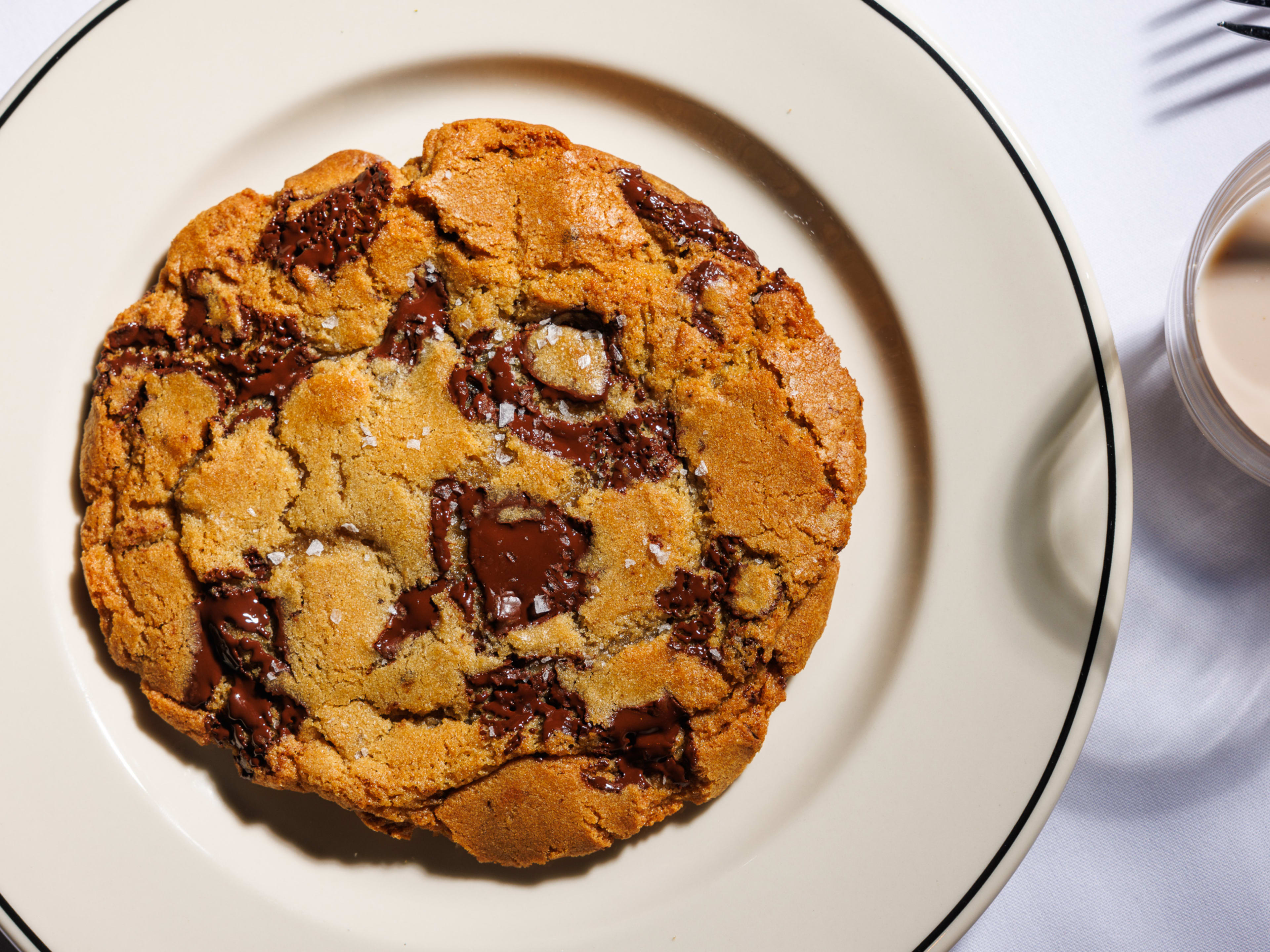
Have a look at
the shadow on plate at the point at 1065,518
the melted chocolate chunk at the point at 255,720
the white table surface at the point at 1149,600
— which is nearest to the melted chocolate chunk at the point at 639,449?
the melted chocolate chunk at the point at 255,720

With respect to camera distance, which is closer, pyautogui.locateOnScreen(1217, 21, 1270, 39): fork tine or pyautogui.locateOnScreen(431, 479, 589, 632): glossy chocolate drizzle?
pyautogui.locateOnScreen(431, 479, 589, 632): glossy chocolate drizzle

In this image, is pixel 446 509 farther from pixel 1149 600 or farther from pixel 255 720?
pixel 1149 600

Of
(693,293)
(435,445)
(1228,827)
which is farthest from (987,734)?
(435,445)

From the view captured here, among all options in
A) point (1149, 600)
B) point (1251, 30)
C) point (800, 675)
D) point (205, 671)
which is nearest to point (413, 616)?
point (205, 671)

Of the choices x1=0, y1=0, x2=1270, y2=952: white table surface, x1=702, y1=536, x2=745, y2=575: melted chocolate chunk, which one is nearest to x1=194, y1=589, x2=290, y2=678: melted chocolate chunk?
x1=702, y1=536, x2=745, y2=575: melted chocolate chunk

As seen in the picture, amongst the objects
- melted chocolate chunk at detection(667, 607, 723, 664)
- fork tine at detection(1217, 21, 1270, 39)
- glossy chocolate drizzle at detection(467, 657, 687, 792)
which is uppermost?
fork tine at detection(1217, 21, 1270, 39)

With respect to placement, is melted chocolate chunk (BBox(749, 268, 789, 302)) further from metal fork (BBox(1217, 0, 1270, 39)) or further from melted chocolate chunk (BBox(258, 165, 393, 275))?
metal fork (BBox(1217, 0, 1270, 39))

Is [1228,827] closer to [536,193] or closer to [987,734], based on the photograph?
[987,734]

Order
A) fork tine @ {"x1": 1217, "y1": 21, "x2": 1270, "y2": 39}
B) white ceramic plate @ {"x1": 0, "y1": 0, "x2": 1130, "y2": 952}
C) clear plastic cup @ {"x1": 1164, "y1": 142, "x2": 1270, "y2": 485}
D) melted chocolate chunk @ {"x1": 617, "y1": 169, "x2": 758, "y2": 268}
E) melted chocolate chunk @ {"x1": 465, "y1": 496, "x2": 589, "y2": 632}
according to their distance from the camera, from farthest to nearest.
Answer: fork tine @ {"x1": 1217, "y1": 21, "x2": 1270, "y2": 39} → clear plastic cup @ {"x1": 1164, "y1": 142, "x2": 1270, "y2": 485} → white ceramic plate @ {"x1": 0, "y1": 0, "x2": 1130, "y2": 952} → melted chocolate chunk @ {"x1": 617, "y1": 169, "x2": 758, "y2": 268} → melted chocolate chunk @ {"x1": 465, "y1": 496, "x2": 589, "y2": 632}
